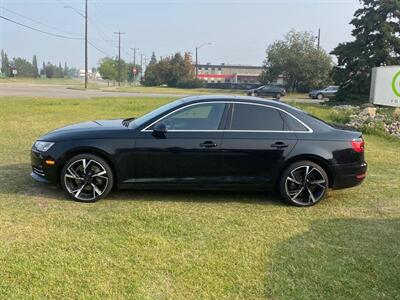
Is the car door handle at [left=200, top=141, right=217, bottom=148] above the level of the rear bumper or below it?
above

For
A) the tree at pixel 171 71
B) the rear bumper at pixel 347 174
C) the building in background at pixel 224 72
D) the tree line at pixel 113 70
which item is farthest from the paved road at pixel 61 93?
the building in background at pixel 224 72

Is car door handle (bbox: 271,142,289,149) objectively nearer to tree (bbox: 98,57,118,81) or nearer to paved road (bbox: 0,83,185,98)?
paved road (bbox: 0,83,185,98)

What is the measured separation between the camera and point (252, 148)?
5977mm

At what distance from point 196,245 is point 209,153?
1.63 m

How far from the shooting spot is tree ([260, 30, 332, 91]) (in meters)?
61.4

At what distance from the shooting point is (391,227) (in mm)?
5422

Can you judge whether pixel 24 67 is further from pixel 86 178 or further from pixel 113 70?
pixel 86 178

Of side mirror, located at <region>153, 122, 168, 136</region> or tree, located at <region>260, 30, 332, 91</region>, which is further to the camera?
tree, located at <region>260, 30, 332, 91</region>

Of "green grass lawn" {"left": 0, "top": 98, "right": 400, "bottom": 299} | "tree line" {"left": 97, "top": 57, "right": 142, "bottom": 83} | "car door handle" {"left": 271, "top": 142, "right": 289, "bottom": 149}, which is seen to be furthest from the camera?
"tree line" {"left": 97, "top": 57, "right": 142, "bottom": 83}

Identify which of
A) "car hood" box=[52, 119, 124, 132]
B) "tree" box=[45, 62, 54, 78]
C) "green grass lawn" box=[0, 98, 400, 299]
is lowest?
"green grass lawn" box=[0, 98, 400, 299]

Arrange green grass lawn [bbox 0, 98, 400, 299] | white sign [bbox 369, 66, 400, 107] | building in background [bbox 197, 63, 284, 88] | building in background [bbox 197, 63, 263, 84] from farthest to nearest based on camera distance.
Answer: building in background [bbox 197, 63, 263, 84], building in background [bbox 197, 63, 284, 88], white sign [bbox 369, 66, 400, 107], green grass lawn [bbox 0, 98, 400, 299]

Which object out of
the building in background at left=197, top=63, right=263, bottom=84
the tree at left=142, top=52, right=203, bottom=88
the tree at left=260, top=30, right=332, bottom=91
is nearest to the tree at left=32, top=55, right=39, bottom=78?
the building in background at left=197, top=63, right=263, bottom=84

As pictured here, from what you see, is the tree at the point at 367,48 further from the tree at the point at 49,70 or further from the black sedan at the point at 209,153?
the tree at the point at 49,70

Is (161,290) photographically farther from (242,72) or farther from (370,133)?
(242,72)
